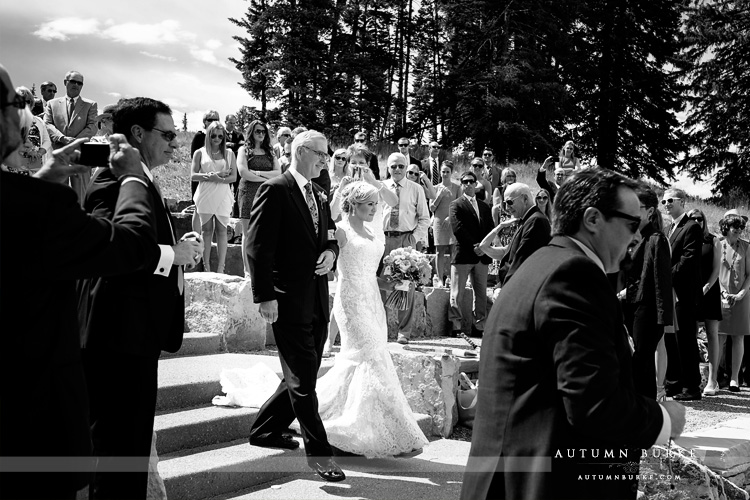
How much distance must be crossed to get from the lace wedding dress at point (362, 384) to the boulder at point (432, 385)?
0.92m

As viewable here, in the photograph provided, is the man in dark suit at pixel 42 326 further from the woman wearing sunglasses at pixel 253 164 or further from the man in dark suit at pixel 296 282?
the woman wearing sunglasses at pixel 253 164

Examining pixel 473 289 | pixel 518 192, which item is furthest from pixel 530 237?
pixel 473 289

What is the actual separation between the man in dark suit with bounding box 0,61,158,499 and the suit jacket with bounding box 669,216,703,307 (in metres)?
7.63

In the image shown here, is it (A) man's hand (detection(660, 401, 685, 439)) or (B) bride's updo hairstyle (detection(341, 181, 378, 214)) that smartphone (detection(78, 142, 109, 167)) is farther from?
(B) bride's updo hairstyle (detection(341, 181, 378, 214))

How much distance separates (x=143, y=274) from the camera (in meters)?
3.23

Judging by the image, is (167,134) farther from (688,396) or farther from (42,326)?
(688,396)

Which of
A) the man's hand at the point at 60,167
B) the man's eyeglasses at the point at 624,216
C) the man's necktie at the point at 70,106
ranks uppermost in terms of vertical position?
the man's necktie at the point at 70,106

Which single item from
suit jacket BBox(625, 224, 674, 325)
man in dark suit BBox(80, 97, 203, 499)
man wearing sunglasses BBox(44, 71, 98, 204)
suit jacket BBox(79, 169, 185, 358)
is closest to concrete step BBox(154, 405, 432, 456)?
man in dark suit BBox(80, 97, 203, 499)

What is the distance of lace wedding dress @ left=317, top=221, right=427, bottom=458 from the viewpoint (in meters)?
5.52

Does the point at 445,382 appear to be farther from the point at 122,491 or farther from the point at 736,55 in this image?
the point at 736,55

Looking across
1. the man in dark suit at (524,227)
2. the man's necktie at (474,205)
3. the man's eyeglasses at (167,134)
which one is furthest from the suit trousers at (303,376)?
the man's necktie at (474,205)

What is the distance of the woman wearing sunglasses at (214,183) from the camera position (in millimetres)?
8852

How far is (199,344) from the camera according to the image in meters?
7.02

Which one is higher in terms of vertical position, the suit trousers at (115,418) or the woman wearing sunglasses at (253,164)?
the woman wearing sunglasses at (253,164)
